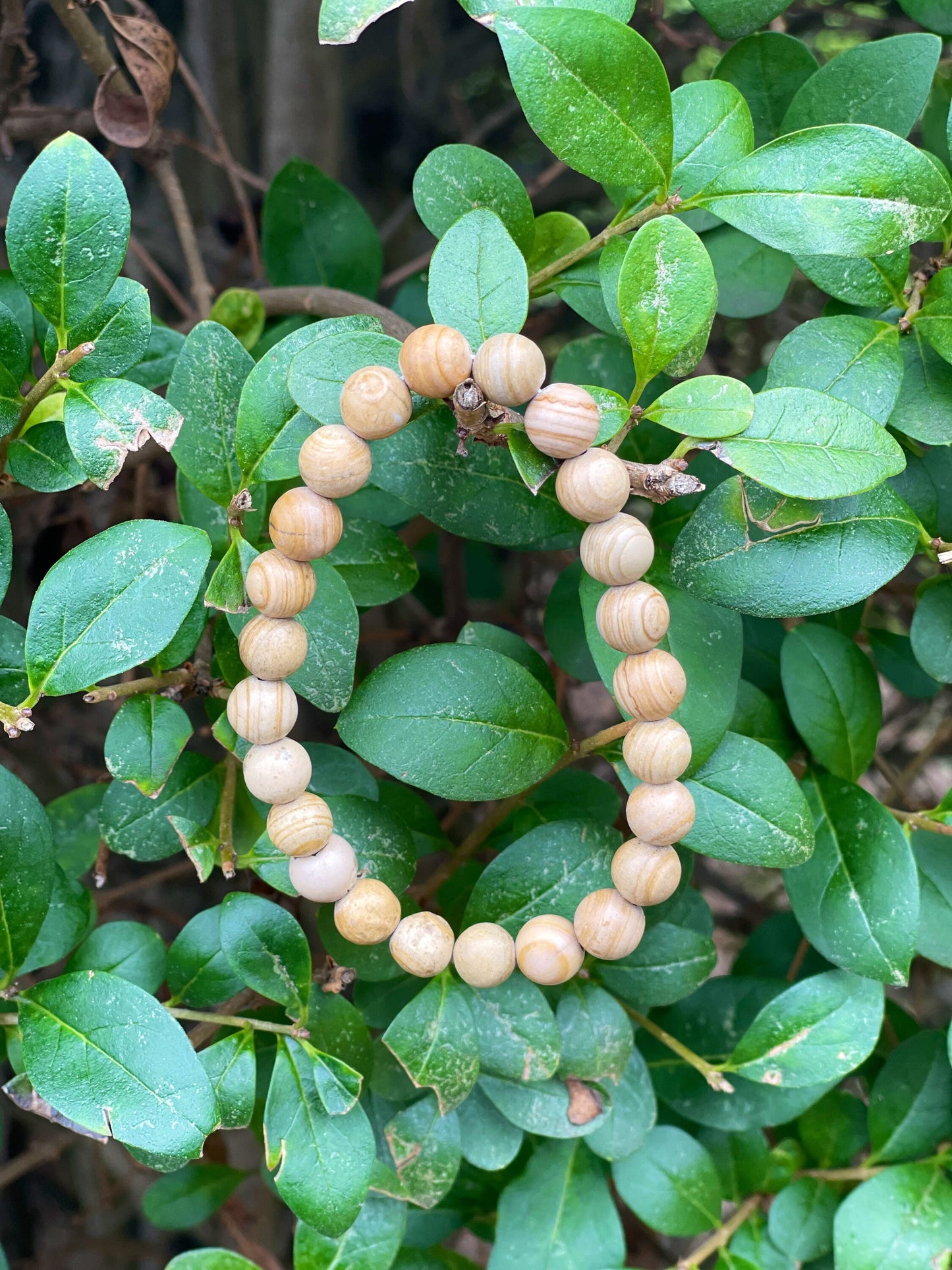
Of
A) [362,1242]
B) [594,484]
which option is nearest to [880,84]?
[594,484]

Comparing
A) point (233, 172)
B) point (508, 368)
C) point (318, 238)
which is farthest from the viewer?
point (233, 172)

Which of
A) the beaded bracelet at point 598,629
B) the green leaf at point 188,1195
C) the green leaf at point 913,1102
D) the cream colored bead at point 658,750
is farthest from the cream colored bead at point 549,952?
the green leaf at point 188,1195

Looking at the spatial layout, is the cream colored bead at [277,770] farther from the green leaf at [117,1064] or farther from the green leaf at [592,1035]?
the green leaf at [592,1035]

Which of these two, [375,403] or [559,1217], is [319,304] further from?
[559,1217]

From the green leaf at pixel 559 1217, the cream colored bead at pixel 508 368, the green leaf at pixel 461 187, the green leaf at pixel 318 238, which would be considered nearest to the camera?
the cream colored bead at pixel 508 368

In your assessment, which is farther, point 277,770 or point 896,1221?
point 896,1221

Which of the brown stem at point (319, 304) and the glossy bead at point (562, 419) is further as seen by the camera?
the brown stem at point (319, 304)

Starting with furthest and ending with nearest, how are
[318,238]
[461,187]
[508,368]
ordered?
1. [318,238]
2. [461,187]
3. [508,368]

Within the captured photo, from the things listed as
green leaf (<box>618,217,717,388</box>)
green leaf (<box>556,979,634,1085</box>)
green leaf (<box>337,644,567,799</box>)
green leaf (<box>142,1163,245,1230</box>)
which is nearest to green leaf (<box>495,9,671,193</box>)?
green leaf (<box>618,217,717,388</box>)
